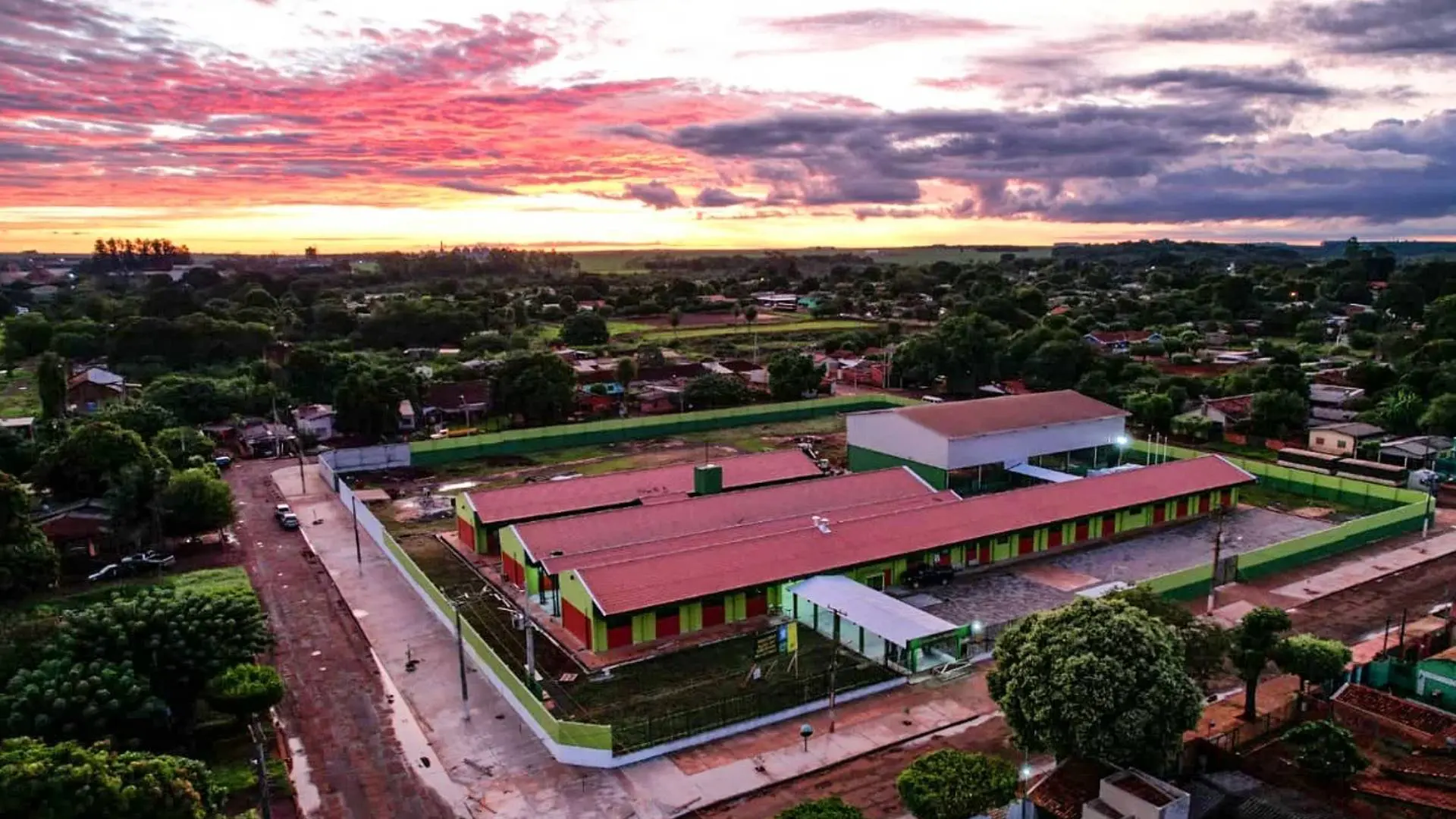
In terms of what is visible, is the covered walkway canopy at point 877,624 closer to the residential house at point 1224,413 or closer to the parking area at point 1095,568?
the parking area at point 1095,568

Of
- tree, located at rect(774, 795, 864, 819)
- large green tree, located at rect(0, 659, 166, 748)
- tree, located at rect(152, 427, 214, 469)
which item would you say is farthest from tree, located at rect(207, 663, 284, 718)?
tree, located at rect(152, 427, 214, 469)

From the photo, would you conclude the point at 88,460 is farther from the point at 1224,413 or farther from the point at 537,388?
the point at 1224,413

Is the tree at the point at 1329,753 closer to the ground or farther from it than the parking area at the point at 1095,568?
farther from it

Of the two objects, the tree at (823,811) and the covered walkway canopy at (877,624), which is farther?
the covered walkway canopy at (877,624)

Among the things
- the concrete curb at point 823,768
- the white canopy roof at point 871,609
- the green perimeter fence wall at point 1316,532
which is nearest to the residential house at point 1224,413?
the green perimeter fence wall at point 1316,532

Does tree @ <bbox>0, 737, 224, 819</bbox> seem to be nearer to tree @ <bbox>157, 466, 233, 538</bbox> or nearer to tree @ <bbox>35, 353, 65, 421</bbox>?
tree @ <bbox>157, 466, 233, 538</bbox>

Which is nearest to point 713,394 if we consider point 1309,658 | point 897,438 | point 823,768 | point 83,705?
point 897,438
